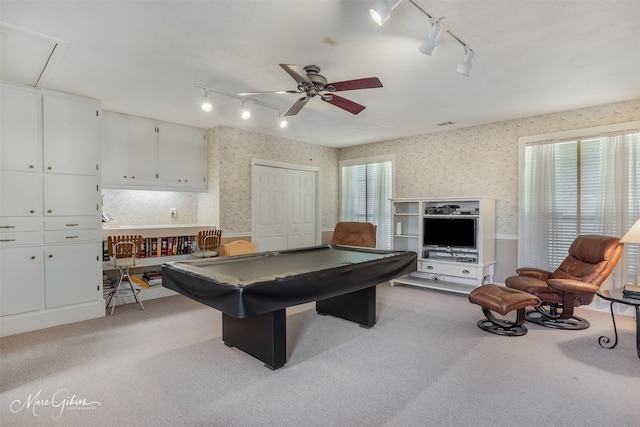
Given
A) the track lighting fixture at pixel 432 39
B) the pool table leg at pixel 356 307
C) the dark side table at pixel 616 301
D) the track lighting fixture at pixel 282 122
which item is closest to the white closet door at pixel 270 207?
the track lighting fixture at pixel 282 122

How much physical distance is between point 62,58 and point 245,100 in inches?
67.3

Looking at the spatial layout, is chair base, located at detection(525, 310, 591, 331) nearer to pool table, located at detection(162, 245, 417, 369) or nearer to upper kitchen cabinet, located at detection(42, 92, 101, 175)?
pool table, located at detection(162, 245, 417, 369)

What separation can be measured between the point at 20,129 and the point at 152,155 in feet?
5.01

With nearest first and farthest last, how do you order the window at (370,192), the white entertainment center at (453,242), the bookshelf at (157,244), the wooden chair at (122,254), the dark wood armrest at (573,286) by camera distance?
the dark wood armrest at (573,286), the wooden chair at (122,254), the bookshelf at (157,244), the white entertainment center at (453,242), the window at (370,192)

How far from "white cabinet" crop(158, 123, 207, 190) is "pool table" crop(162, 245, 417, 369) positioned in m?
2.38

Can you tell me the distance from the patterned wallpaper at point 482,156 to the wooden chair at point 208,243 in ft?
10.9

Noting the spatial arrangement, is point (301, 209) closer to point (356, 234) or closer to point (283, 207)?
point (283, 207)

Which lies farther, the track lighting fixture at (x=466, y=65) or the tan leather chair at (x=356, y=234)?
the tan leather chair at (x=356, y=234)

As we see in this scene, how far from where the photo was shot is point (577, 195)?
4250mm

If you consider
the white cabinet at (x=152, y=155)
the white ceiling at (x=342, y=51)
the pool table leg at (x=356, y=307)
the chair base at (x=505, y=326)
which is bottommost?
the chair base at (x=505, y=326)

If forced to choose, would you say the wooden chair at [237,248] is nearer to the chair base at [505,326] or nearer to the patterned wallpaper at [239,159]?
the patterned wallpaper at [239,159]

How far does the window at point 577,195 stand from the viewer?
12.8 feet

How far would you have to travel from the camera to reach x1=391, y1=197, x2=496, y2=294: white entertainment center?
4.70m

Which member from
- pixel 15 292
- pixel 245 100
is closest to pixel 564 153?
pixel 245 100
